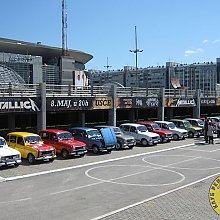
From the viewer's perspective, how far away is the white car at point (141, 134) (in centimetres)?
2816

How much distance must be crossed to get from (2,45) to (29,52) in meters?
6.55

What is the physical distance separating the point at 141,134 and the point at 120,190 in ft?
48.3

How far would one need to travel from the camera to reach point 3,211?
11211mm

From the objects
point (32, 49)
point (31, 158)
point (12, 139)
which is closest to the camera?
point (31, 158)

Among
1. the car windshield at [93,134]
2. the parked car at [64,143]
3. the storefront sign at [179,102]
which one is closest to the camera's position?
the parked car at [64,143]

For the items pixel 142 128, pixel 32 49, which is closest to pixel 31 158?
pixel 142 128

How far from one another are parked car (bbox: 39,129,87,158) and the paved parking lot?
0.70m

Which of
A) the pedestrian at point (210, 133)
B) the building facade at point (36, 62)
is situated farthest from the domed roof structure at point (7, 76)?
the pedestrian at point (210, 133)

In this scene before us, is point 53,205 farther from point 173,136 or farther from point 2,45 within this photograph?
point 2,45

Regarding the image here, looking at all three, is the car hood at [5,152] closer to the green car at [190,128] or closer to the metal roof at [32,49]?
the green car at [190,128]

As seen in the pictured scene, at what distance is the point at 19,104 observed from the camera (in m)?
24.5

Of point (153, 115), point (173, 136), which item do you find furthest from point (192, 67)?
point (173, 136)

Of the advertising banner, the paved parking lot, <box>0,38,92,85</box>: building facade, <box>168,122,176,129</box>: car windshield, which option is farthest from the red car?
<box>0,38,92,85</box>: building facade

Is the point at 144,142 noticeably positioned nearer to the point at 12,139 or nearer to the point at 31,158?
the point at 31,158
